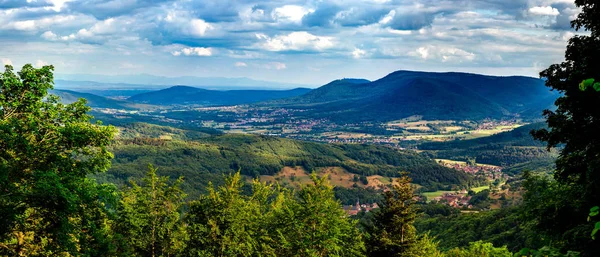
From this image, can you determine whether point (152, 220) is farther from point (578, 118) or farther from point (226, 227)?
point (578, 118)

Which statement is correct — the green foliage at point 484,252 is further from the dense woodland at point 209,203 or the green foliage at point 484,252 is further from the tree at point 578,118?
the tree at point 578,118

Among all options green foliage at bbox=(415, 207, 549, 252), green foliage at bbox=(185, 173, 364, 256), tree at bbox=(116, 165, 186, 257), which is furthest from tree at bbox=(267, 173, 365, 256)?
green foliage at bbox=(415, 207, 549, 252)

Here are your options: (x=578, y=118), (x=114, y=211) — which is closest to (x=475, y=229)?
(x=114, y=211)

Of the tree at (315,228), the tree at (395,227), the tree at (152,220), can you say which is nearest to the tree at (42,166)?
the tree at (152,220)

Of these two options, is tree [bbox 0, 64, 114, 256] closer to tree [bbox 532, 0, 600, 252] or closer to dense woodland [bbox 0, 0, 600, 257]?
dense woodland [bbox 0, 0, 600, 257]

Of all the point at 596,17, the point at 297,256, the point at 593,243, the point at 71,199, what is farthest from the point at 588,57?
the point at 71,199

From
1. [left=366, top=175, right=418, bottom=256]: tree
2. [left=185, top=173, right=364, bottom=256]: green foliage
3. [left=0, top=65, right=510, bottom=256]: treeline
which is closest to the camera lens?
[left=0, top=65, right=510, bottom=256]: treeline
